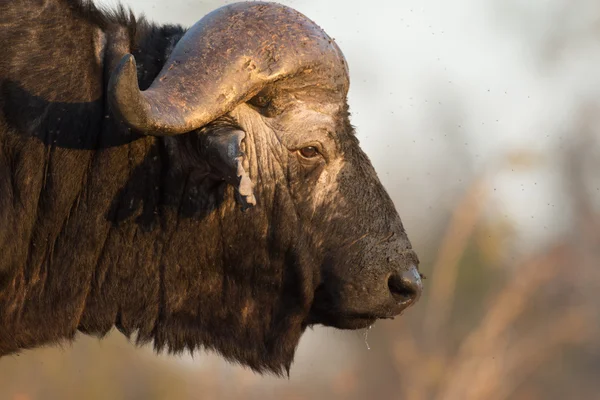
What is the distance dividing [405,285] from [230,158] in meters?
1.35

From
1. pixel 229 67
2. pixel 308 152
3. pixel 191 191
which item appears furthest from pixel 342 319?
pixel 229 67

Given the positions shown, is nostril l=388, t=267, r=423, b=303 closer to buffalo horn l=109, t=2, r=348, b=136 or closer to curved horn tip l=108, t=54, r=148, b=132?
buffalo horn l=109, t=2, r=348, b=136

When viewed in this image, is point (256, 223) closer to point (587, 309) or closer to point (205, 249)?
point (205, 249)

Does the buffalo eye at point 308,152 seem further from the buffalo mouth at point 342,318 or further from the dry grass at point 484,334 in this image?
the dry grass at point 484,334

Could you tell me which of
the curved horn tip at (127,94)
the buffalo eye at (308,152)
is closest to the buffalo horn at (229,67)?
the curved horn tip at (127,94)

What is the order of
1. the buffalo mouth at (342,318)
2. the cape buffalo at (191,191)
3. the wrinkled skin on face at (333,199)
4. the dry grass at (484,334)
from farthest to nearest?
the dry grass at (484,334) < the buffalo mouth at (342,318) < the wrinkled skin on face at (333,199) < the cape buffalo at (191,191)

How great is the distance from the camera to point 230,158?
5.91 meters

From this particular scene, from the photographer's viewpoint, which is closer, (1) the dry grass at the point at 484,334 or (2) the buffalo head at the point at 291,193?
(2) the buffalo head at the point at 291,193

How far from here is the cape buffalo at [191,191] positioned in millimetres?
5988

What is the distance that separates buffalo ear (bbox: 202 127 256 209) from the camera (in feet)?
19.1

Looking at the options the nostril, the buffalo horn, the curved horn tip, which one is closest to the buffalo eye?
the buffalo horn

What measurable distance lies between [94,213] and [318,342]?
12528 millimetres

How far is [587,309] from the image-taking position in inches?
858

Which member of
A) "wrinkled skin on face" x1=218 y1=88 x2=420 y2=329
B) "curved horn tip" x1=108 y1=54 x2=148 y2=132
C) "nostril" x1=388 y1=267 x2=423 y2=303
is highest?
"curved horn tip" x1=108 y1=54 x2=148 y2=132
